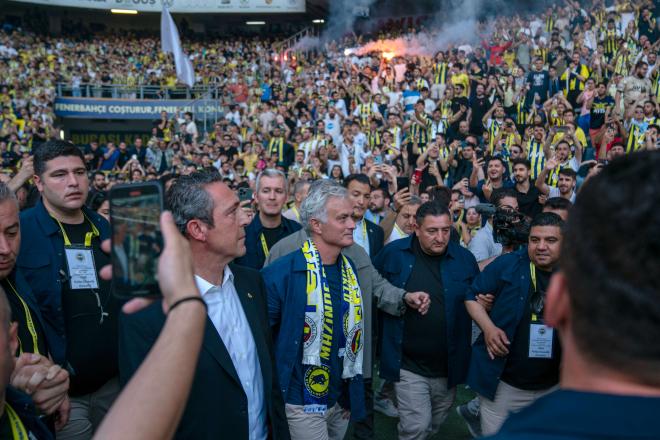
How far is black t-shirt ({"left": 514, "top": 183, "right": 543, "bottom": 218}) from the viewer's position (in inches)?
312

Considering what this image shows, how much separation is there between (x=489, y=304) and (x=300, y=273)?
4.06 ft

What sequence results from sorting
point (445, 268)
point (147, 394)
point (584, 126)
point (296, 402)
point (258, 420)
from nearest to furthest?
point (147, 394), point (258, 420), point (296, 402), point (445, 268), point (584, 126)

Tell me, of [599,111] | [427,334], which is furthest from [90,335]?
[599,111]

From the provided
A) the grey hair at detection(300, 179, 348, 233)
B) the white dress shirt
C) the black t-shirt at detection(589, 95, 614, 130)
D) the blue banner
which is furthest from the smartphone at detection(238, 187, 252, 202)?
the blue banner

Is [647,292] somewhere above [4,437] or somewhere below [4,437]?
above

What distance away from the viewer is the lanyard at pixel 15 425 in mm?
1643

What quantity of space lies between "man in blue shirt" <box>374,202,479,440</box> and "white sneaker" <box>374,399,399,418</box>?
Answer: 947mm

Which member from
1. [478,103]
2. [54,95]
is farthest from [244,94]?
[478,103]

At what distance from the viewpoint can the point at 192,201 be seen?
8.84ft

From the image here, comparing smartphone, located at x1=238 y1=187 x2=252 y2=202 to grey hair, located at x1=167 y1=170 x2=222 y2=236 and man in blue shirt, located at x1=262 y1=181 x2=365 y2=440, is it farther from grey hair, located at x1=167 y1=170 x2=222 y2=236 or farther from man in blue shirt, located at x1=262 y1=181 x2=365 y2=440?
Result: grey hair, located at x1=167 y1=170 x2=222 y2=236

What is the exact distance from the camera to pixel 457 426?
17.4ft

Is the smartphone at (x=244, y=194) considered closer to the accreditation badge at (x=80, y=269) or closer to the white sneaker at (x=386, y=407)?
the white sneaker at (x=386, y=407)

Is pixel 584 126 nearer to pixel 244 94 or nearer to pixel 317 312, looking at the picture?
pixel 317 312

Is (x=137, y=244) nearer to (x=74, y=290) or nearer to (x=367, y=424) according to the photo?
(x=74, y=290)
